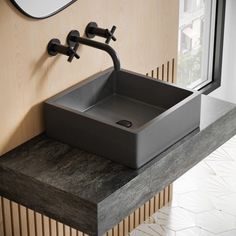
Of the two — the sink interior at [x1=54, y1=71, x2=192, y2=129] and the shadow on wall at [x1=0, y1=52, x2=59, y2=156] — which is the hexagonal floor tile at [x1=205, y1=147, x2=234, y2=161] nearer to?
the sink interior at [x1=54, y1=71, x2=192, y2=129]

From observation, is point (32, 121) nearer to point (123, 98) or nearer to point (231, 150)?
point (123, 98)

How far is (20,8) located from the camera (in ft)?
8.32

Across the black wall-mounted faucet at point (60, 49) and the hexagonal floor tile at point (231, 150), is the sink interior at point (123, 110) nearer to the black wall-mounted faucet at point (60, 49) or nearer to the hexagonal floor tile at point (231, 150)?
the black wall-mounted faucet at point (60, 49)

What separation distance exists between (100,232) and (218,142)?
0.81m

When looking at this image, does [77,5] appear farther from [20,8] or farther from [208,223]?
[208,223]

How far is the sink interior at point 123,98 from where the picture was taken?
115 inches

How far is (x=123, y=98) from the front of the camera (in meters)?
3.12

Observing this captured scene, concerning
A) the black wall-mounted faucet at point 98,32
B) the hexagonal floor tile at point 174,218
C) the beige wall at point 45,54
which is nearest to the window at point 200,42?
the hexagonal floor tile at point 174,218

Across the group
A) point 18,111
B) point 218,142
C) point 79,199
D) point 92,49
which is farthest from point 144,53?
point 79,199

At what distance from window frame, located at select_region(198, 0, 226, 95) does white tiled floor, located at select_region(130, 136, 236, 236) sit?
0.49m

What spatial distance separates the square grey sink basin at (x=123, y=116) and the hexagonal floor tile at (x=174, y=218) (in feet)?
3.13

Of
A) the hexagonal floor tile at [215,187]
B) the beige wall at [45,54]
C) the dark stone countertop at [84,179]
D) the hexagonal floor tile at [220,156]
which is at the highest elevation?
the beige wall at [45,54]

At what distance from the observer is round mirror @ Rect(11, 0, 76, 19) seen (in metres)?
2.55

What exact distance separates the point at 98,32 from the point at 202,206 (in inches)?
57.5
